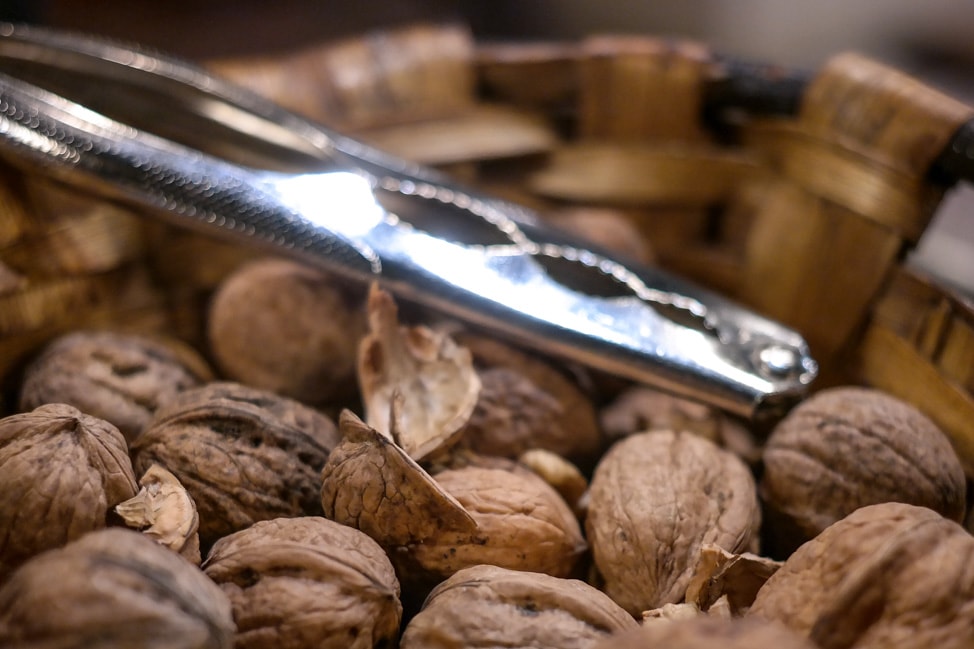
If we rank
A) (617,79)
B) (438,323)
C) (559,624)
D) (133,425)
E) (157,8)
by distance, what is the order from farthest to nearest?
1. (157,8)
2. (617,79)
3. (438,323)
4. (133,425)
5. (559,624)

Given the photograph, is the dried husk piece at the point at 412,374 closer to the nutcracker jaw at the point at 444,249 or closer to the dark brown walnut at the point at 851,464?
the nutcracker jaw at the point at 444,249

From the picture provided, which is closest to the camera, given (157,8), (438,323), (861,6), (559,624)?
(559,624)

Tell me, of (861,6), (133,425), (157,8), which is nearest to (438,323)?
(133,425)

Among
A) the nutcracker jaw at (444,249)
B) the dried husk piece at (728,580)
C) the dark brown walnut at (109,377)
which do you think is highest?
the nutcracker jaw at (444,249)

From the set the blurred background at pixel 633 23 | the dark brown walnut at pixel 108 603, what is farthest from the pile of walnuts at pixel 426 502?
the blurred background at pixel 633 23

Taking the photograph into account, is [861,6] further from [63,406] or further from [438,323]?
[63,406]
